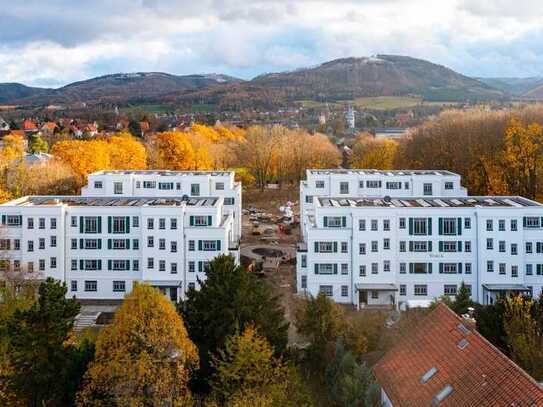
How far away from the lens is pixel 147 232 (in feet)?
141

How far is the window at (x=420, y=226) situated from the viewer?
42594 mm

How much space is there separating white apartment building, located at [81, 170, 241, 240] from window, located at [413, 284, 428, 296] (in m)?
19.1

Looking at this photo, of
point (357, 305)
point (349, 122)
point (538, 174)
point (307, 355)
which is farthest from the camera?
point (349, 122)

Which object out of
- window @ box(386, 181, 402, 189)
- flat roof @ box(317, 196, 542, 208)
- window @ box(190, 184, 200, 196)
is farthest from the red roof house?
window @ box(190, 184, 200, 196)

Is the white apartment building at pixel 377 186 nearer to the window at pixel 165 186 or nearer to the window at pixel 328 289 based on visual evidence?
the window at pixel 165 186

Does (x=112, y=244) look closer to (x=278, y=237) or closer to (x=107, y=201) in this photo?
(x=107, y=201)

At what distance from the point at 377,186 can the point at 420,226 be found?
15.0m

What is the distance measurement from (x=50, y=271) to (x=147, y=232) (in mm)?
7390

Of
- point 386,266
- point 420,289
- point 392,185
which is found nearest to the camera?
point 386,266

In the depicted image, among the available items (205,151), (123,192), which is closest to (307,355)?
(123,192)

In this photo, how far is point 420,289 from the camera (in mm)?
42438

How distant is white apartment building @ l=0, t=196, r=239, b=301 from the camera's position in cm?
4272

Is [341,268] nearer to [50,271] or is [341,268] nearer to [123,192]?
[50,271]

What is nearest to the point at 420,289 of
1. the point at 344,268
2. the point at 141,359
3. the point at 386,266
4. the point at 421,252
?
the point at 421,252
